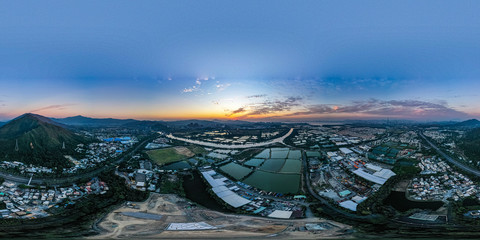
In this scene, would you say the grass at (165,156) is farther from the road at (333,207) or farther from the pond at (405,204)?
the pond at (405,204)

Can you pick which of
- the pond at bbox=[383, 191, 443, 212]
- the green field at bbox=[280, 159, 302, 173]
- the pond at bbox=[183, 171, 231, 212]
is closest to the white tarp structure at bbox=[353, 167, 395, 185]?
the pond at bbox=[383, 191, 443, 212]

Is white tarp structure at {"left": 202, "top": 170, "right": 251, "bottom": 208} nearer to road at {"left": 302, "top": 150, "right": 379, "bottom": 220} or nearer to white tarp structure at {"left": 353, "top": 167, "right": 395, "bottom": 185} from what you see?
road at {"left": 302, "top": 150, "right": 379, "bottom": 220}

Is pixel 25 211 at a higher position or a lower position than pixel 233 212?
higher

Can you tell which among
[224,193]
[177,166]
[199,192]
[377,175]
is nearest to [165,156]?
[177,166]

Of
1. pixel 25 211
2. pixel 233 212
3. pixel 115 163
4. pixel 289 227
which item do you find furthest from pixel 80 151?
pixel 289 227

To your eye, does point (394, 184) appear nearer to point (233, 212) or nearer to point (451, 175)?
point (451, 175)
